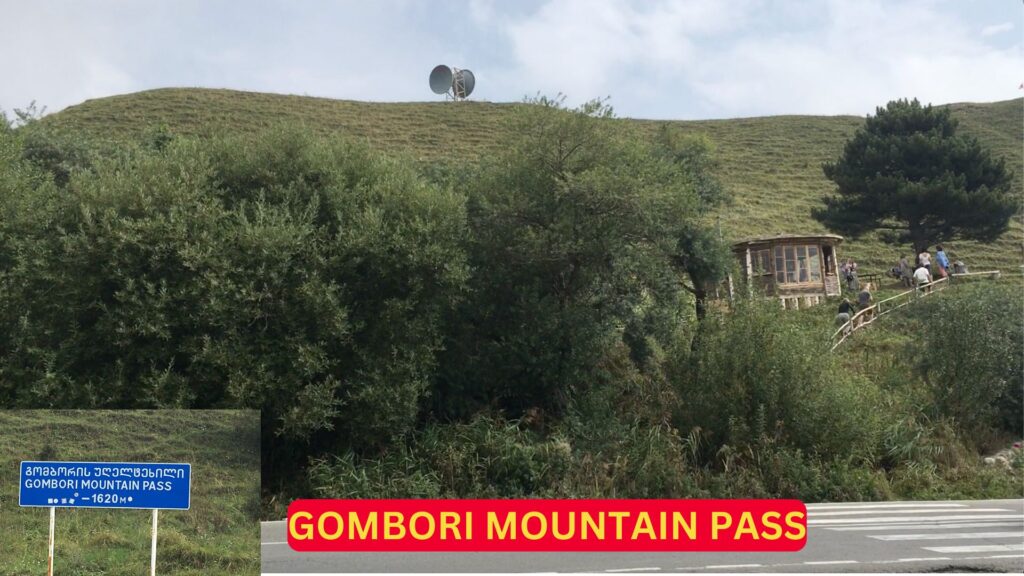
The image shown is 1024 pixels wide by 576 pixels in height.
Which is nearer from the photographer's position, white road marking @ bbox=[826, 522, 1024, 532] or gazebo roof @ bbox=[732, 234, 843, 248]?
white road marking @ bbox=[826, 522, 1024, 532]

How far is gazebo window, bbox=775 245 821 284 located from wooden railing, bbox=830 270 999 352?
10.0 ft

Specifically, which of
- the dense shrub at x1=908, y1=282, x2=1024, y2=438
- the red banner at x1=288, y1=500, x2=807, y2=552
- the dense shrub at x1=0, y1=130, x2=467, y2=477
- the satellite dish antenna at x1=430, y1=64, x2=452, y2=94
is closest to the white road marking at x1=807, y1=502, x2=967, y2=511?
the dense shrub at x1=908, y1=282, x2=1024, y2=438

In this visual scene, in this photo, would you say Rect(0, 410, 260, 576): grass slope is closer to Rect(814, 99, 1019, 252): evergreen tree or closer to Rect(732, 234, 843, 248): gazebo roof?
Rect(732, 234, 843, 248): gazebo roof

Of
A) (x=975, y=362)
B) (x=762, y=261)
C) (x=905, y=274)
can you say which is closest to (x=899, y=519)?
(x=975, y=362)

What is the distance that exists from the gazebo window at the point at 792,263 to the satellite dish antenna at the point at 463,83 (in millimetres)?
59395

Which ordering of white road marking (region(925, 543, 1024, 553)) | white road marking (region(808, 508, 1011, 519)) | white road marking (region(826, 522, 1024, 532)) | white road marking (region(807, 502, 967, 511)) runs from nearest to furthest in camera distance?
white road marking (region(925, 543, 1024, 553)) → white road marking (region(826, 522, 1024, 532)) → white road marking (region(808, 508, 1011, 519)) → white road marking (region(807, 502, 967, 511))

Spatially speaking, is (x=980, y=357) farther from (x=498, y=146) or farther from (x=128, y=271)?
(x=128, y=271)

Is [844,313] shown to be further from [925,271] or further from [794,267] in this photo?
[925,271]

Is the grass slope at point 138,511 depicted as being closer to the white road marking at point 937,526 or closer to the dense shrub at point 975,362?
the white road marking at point 937,526

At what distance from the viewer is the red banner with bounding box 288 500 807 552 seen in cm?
923

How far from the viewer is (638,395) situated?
784 inches

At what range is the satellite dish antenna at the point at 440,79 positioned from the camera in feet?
281

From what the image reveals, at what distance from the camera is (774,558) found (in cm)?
995

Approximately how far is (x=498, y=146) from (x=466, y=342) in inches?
205
